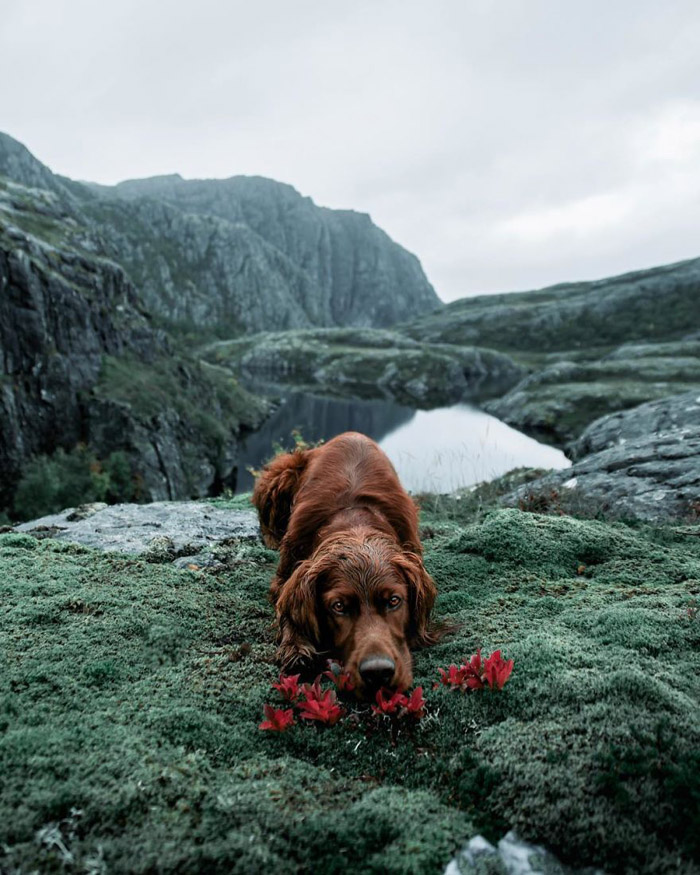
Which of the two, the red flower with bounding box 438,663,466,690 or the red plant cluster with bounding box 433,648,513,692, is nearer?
→ the red plant cluster with bounding box 433,648,513,692

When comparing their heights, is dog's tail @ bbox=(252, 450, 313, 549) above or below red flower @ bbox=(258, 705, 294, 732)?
above

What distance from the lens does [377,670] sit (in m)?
3.66

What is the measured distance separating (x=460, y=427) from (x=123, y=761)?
177 ft

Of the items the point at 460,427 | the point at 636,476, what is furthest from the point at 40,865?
the point at 460,427

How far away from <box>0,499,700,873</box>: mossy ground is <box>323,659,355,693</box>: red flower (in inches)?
15.2

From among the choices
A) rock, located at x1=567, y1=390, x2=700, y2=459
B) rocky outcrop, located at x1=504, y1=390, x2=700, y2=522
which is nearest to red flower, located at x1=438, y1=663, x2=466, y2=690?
rocky outcrop, located at x1=504, y1=390, x2=700, y2=522

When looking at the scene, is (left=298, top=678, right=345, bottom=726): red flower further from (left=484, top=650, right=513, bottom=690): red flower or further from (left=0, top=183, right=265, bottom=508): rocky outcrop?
(left=0, top=183, right=265, bottom=508): rocky outcrop

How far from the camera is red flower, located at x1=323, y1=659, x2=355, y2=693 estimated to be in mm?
3799

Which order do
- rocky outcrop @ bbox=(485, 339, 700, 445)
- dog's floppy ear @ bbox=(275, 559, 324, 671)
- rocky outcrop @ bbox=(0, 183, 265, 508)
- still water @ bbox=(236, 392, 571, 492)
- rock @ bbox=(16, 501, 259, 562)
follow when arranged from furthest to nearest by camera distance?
rocky outcrop @ bbox=(485, 339, 700, 445) < still water @ bbox=(236, 392, 571, 492) < rocky outcrop @ bbox=(0, 183, 265, 508) < rock @ bbox=(16, 501, 259, 562) < dog's floppy ear @ bbox=(275, 559, 324, 671)

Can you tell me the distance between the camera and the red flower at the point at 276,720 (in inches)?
131

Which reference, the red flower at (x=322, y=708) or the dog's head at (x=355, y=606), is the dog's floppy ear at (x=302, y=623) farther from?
the red flower at (x=322, y=708)

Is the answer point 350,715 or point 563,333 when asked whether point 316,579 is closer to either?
point 350,715

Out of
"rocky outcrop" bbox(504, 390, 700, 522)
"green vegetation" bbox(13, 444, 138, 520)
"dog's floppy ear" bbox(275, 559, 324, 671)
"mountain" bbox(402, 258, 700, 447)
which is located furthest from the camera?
"mountain" bbox(402, 258, 700, 447)

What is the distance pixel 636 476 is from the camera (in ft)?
34.5
